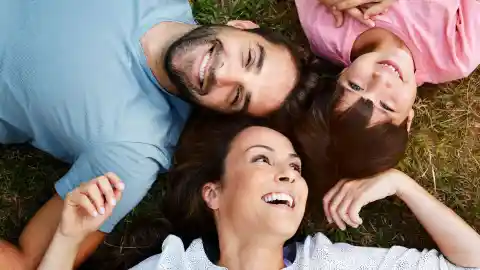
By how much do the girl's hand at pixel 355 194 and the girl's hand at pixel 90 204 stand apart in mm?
810

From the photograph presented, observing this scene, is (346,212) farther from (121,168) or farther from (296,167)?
(121,168)

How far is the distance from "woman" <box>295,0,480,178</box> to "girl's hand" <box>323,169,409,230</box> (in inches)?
1.5

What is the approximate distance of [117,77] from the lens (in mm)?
2266

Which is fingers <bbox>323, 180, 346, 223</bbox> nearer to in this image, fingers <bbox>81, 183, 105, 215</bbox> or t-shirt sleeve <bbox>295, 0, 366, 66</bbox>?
t-shirt sleeve <bbox>295, 0, 366, 66</bbox>

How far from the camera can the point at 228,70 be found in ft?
7.00

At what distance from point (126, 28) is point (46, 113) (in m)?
0.41

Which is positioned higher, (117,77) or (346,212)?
Result: (117,77)

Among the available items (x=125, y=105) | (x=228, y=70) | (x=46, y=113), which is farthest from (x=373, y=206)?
(x=46, y=113)

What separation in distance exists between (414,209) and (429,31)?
0.69 meters

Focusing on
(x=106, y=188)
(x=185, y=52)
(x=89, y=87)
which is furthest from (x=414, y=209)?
(x=89, y=87)

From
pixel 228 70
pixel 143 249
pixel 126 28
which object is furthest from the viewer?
pixel 143 249

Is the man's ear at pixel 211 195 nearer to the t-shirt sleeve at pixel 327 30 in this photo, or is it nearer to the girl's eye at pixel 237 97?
the girl's eye at pixel 237 97

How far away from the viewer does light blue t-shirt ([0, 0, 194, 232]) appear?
2.19 m

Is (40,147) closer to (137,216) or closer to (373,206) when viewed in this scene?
(137,216)
